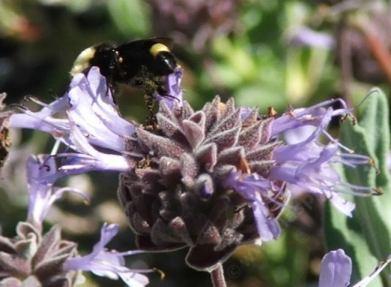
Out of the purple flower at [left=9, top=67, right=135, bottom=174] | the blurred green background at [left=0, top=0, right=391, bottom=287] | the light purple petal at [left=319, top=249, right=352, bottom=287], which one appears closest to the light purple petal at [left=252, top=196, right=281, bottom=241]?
the light purple petal at [left=319, top=249, right=352, bottom=287]

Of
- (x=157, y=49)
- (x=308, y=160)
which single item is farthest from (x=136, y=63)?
(x=308, y=160)

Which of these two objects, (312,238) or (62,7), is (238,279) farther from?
(62,7)

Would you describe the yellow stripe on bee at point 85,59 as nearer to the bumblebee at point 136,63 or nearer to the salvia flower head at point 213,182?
the bumblebee at point 136,63

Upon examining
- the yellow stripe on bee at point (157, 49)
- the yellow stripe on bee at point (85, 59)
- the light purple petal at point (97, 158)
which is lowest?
the light purple petal at point (97, 158)

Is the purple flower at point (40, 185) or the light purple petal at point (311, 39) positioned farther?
the light purple petal at point (311, 39)

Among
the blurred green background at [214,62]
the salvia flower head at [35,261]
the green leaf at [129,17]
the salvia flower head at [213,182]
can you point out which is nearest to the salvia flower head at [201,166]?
the salvia flower head at [213,182]

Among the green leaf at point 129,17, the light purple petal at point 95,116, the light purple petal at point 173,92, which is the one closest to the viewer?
the light purple petal at point 95,116

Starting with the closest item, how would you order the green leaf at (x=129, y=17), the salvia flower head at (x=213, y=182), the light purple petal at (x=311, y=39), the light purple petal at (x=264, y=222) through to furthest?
the light purple petal at (x=264, y=222) → the salvia flower head at (x=213, y=182) → the light purple petal at (x=311, y=39) → the green leaf at (x=129, y=17)

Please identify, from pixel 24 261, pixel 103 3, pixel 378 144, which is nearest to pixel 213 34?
pixel 103 3
